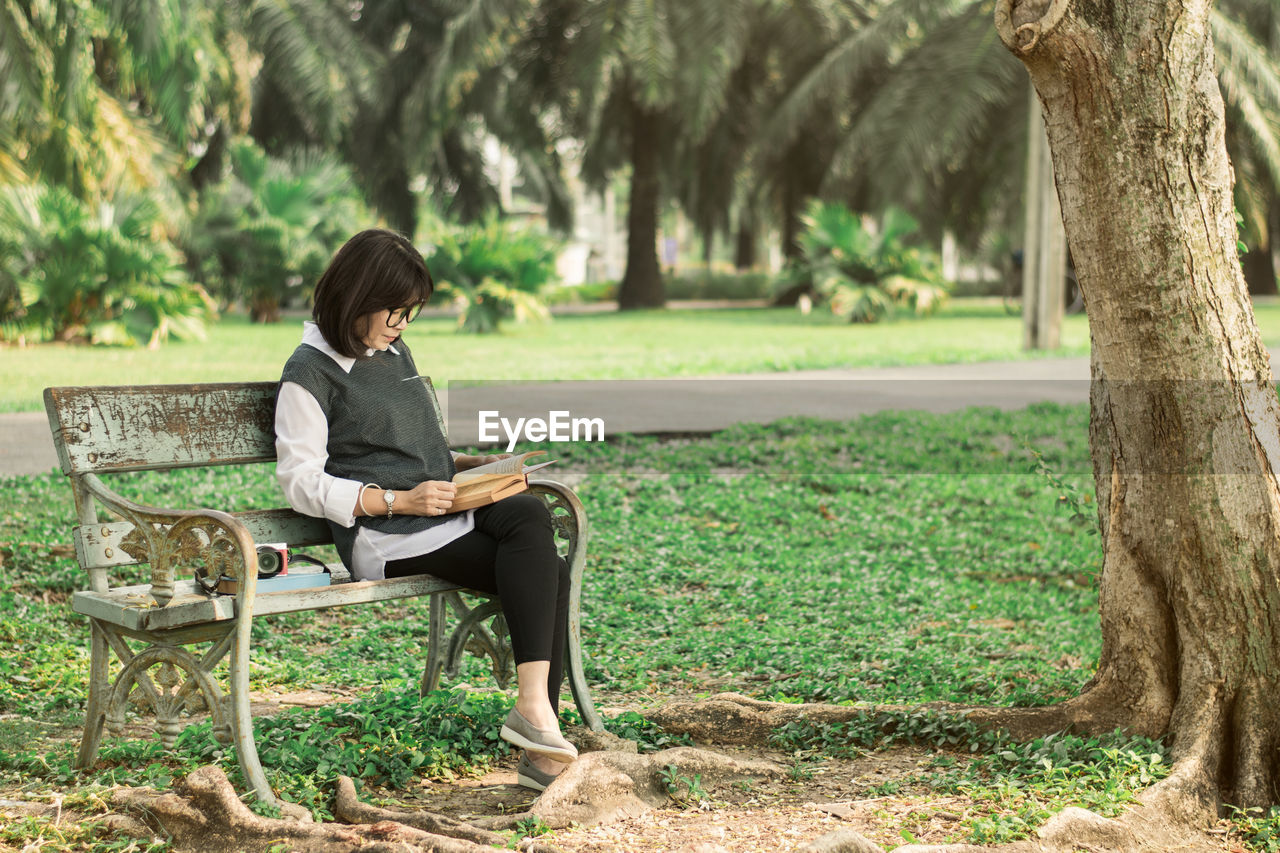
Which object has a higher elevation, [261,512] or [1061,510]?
[261,512]

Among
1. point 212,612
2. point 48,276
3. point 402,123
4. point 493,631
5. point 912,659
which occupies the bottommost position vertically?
point 912,659

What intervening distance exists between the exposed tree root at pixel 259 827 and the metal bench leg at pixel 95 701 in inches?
14.4

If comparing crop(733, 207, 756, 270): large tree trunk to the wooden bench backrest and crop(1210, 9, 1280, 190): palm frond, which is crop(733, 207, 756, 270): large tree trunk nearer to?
crop(1210, 9, 1280, 190): palm frond

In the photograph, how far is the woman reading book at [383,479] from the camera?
3.27 m

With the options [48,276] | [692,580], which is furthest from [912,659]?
[48,276]

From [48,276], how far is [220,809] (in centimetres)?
1373

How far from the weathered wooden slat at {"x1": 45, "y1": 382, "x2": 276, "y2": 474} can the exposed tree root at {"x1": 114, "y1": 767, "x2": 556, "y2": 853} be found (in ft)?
2.79

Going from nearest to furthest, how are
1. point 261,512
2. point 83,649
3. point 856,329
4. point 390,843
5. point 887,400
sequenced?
point 390,843, point 261,512, point 83,649, point 887,400, point 856,329

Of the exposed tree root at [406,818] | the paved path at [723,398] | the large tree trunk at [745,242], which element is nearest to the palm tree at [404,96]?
the large tree trunk at [745,242]

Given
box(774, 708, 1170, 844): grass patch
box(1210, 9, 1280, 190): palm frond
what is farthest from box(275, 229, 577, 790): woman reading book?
box(1210, 9, 1280, 190): palm frond

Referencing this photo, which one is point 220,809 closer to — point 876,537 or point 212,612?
point 212,612

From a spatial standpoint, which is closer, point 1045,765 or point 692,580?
point 1045,765

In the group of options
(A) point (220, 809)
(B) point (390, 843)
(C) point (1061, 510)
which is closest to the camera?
(B) point (390, 843)

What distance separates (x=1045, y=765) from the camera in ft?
10.6
